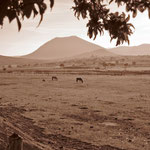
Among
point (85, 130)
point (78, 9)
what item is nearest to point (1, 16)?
point (78, 9)

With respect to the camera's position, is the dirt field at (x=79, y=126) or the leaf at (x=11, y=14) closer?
the leaf at (x=11, y=14)

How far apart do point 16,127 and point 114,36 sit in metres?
6.54

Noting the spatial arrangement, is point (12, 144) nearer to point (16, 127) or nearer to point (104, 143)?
point (104, 143)

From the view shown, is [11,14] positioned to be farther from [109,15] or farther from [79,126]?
[79,126]

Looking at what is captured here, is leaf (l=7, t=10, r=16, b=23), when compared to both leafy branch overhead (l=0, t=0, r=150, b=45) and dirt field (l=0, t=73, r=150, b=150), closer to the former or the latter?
leafy branch overhead (l=0, t=0, r=150, b=45)

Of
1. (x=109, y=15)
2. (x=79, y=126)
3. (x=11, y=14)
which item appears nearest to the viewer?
(x=11, y=14)

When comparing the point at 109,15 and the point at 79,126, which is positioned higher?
the point at 109,15

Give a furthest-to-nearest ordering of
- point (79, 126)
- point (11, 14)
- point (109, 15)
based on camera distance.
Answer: point (79, 126) → point (109, 15) → point (11, 14)

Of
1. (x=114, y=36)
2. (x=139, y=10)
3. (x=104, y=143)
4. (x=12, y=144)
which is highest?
(x=139, y=10)

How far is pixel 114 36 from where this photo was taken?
4.19 meters

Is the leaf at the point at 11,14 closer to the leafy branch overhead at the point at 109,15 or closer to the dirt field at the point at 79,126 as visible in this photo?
the leafy branch overhead at the point at 109,15

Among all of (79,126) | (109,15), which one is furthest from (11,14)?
(79,126)

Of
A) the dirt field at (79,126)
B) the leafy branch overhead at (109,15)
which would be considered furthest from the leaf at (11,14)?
the dirt field at (79,126)

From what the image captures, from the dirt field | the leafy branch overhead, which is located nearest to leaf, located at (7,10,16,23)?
the leafy branch overhead
